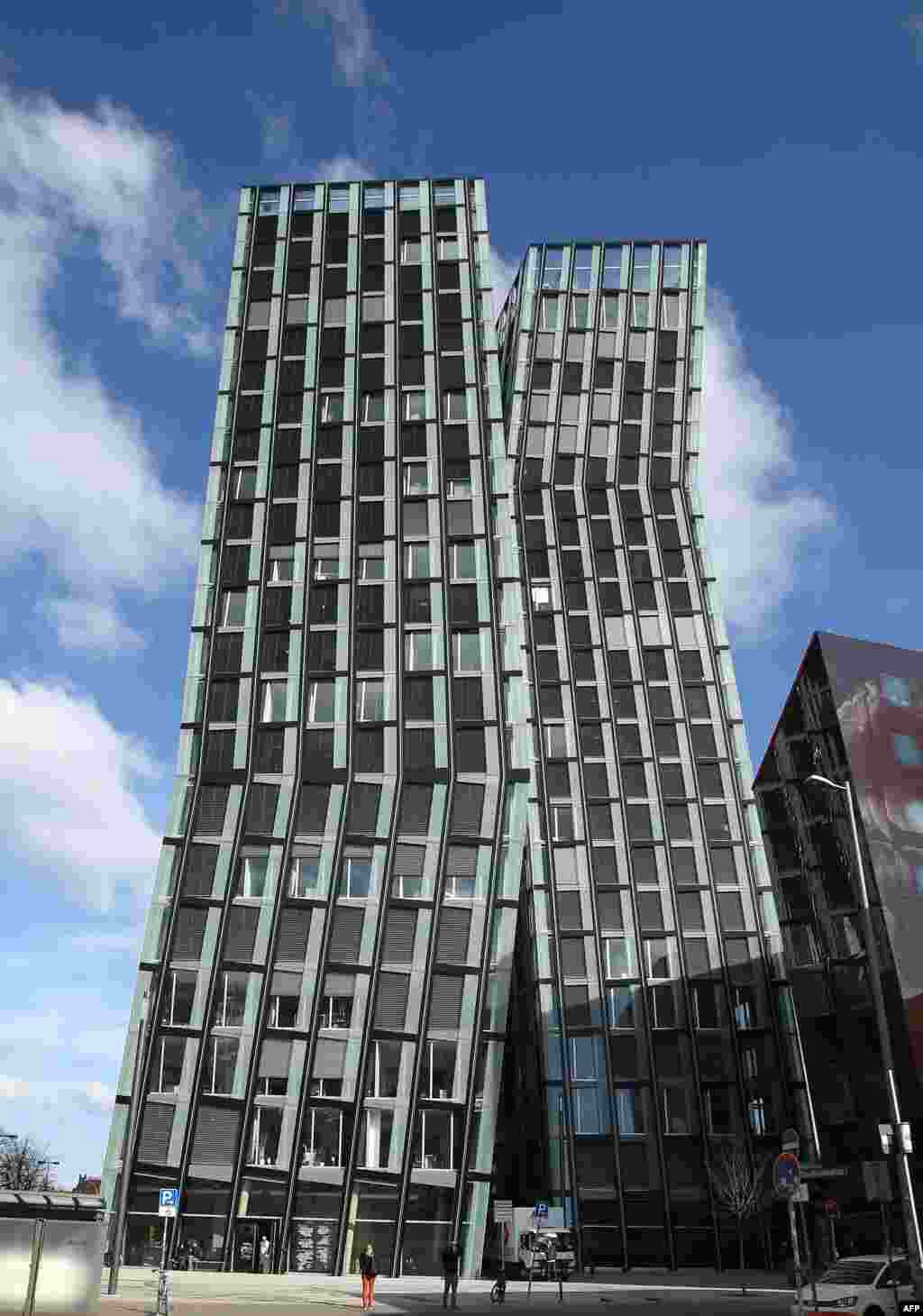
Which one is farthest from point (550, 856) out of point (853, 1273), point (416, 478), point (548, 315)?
point (853, 1273)

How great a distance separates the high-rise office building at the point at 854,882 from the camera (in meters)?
56.5

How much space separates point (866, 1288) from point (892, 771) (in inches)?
1481

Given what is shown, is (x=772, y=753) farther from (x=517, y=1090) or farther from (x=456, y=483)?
(x=517, y=1090)

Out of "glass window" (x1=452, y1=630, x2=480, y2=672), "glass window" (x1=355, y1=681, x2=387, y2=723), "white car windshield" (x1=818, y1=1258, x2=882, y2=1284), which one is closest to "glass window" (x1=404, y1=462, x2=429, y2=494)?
"glass window" (x1=452, y1=630, x2=480, y2=672)

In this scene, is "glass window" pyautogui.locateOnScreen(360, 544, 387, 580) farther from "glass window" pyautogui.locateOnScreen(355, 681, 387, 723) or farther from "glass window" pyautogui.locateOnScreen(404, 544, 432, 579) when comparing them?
"glass window" pyautogui.locateOnScreen(355, 681, 387, 723)

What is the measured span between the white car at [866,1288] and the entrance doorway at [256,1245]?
107ft

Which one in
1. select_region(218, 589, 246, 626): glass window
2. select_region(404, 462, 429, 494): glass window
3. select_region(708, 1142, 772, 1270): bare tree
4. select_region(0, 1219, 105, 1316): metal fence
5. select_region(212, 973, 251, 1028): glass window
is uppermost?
select_region(404, 462, 429, 494): glass window

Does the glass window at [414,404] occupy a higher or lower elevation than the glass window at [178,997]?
higher

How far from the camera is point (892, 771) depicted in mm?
60812

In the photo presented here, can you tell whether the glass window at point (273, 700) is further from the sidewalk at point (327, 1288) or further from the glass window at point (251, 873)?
the sidewalk at point (327, 1288)

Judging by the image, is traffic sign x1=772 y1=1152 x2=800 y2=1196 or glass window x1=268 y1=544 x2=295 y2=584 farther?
glass window x1=268 y1=544 x2=295 y2=584

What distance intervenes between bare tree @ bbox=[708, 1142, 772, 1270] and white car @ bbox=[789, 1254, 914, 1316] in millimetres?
43414

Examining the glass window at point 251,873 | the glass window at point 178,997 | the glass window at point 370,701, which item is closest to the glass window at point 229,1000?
the glass window at point 178,997

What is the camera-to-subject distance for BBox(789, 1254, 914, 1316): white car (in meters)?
25.9
